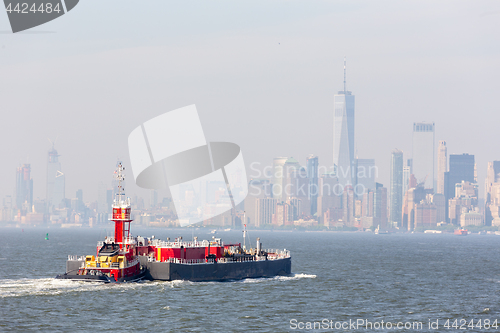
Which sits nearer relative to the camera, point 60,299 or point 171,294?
point 60,299

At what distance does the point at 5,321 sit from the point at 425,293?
176 feet

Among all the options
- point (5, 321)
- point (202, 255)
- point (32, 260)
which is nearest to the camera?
point (5, 321)

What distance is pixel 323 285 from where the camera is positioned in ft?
313

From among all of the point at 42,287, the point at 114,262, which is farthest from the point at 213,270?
the point at 42,287

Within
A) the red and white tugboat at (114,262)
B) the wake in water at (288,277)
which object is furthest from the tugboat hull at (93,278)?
the wake in water at (288,277)

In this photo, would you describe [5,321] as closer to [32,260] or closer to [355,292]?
[355,292]

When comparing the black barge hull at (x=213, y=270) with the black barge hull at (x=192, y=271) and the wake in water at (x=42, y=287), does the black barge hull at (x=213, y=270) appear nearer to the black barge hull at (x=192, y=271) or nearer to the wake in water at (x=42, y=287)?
the black barge hull at (x=192, y=271)

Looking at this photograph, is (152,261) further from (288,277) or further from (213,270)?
(288,277)

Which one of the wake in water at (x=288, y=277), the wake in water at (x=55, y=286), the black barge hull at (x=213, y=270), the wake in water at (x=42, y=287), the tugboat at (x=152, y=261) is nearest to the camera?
the wake in water at (x=42, y=287)

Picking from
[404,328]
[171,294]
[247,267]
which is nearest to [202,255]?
[247,267]

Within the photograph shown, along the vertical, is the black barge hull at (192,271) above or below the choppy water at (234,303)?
above

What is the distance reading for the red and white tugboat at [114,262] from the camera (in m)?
82.6

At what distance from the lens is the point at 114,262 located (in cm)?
8350

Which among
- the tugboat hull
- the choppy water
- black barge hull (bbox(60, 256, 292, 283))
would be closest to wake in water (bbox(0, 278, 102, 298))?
the choppy water
